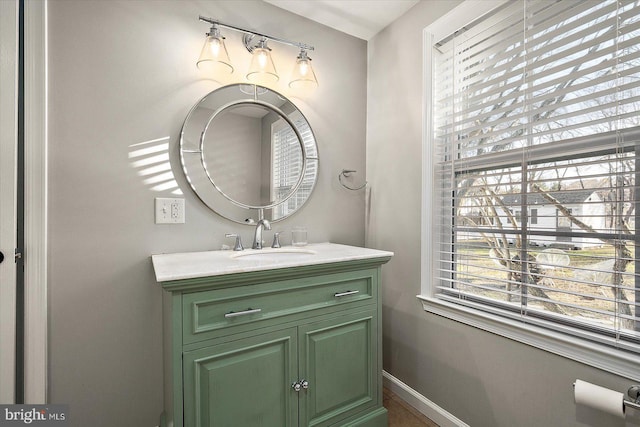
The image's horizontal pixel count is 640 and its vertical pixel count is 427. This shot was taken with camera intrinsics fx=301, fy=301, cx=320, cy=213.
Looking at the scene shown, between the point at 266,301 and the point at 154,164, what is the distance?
87 cm

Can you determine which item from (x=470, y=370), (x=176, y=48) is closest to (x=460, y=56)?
(x=176, y=48)

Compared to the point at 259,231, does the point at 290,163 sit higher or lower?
higher

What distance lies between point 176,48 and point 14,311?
1337mm

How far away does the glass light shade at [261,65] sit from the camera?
1.61 meters

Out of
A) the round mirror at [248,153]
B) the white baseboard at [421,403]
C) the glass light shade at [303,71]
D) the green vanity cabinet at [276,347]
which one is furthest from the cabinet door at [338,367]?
the glass light shade at [303,71]

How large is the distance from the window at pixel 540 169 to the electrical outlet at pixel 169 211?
133cm

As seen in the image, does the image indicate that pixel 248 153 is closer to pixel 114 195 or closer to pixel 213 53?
pixel 213 53

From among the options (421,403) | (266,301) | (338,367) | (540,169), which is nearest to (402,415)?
(421,403)

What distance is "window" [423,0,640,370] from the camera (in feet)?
3.43

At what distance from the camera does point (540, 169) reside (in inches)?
48.8

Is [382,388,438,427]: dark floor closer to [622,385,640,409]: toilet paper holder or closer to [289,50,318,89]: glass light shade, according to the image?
[622,385,640,409]: toilet paper holder

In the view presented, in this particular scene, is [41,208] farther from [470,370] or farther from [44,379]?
[470,370]

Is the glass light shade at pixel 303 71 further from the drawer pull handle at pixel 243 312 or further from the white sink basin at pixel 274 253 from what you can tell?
the drawer pull handle at pixel 243 312

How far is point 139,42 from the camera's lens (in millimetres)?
1434
